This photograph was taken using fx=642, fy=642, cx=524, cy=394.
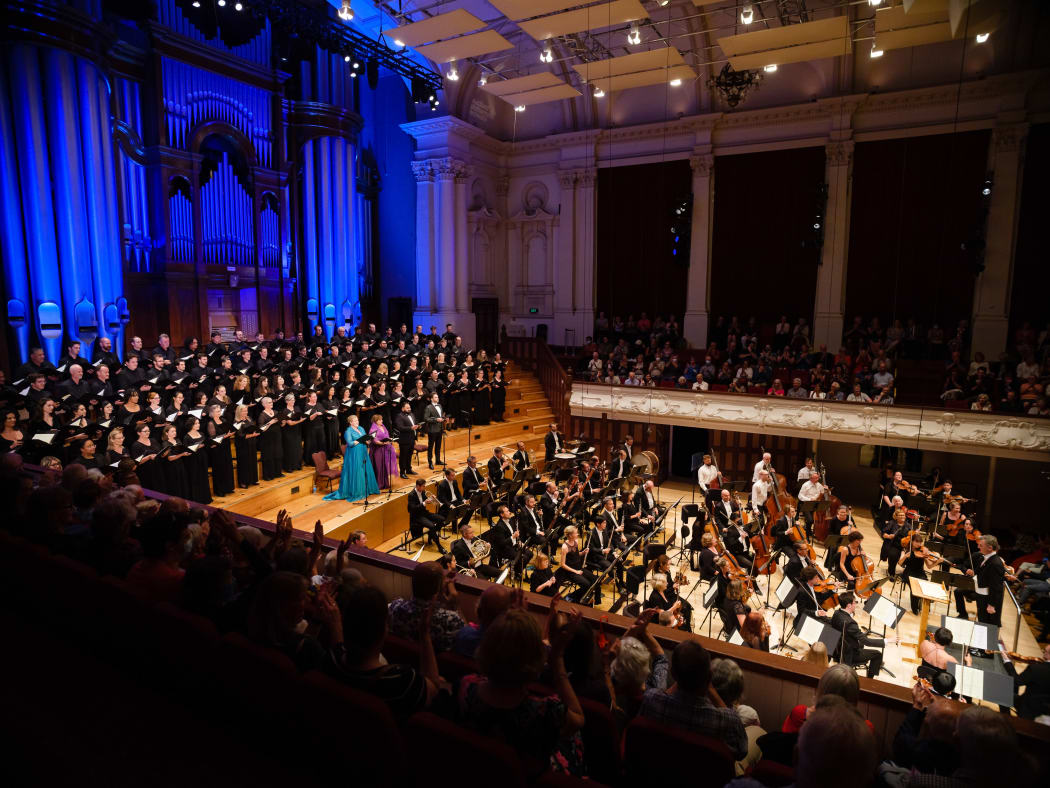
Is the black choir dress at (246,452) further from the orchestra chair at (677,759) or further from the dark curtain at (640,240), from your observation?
the dark curtain at (640,240)

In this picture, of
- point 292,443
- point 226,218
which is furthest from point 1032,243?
point 226,218

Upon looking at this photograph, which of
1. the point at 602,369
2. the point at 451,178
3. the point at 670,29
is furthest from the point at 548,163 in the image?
the point at 602,369

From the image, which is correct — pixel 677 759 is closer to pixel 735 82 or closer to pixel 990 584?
pixel 990 584

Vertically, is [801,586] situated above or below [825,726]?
below

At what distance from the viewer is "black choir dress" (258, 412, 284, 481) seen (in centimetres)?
1022

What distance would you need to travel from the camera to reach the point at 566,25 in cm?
1134

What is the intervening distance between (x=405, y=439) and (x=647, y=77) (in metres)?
8.94

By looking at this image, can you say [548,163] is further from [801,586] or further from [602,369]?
[801,586]

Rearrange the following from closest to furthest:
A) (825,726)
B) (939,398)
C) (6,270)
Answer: (825,726), (6,270), (939,398)

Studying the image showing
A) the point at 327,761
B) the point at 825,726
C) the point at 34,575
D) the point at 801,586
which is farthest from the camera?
the point at 801,586

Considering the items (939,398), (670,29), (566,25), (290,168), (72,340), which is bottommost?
(939,398)

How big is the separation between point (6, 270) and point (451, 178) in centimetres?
Result: 1109

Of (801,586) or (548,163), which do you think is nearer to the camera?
(801,586)

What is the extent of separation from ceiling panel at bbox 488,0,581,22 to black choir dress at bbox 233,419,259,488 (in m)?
7.80
